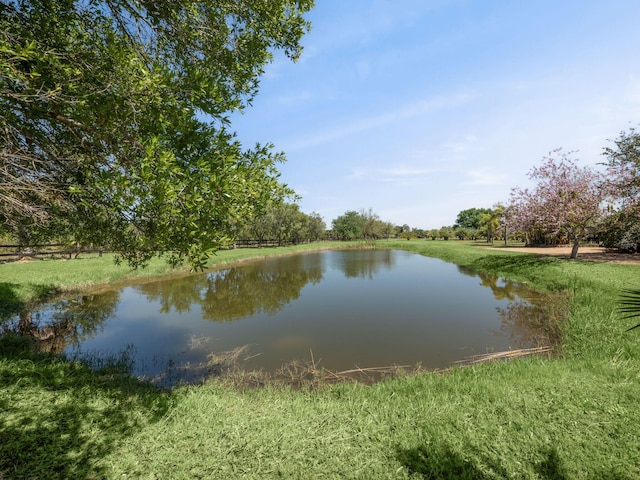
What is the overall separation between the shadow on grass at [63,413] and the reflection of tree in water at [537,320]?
12882 millimetres

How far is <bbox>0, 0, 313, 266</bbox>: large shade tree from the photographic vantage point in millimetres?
4406

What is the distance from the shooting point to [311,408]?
6422 millimetres

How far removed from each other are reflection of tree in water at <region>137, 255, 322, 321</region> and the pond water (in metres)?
0.11

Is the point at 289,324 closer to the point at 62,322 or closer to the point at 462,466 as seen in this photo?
the point at 462,466

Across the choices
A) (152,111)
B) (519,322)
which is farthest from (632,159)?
(152,111)

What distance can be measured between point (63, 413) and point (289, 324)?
9.28m

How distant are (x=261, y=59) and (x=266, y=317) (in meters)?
12.1

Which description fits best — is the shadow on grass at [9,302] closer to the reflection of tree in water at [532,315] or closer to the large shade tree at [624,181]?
the reflection of tree in water at [532,315]

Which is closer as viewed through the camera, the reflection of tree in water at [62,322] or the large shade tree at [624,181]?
the reflection of tree in water at [62,322]

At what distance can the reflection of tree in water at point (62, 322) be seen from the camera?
442 inches

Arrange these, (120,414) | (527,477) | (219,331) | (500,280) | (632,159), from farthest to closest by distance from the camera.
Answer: (500,280) → (632,159) → (219,331) → (120,414) → (527,477)

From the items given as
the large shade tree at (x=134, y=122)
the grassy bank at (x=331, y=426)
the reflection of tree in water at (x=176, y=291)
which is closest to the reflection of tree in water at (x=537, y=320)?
the grassy bank at (x=331, y=426)

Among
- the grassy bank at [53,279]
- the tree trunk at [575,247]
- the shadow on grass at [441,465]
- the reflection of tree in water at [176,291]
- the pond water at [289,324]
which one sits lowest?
the pond water at [289,324]

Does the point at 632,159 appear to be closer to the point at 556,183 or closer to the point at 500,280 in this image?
the point at 556,183
